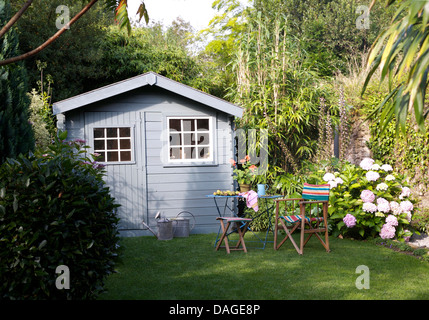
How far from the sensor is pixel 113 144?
7980 mm

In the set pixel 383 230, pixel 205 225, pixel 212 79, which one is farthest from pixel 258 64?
pixel 212 79

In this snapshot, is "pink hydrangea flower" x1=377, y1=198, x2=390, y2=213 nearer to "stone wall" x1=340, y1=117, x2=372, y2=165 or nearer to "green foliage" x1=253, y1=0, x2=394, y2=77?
"stone wall" x1=340, y1=117, x2=372, y2=165

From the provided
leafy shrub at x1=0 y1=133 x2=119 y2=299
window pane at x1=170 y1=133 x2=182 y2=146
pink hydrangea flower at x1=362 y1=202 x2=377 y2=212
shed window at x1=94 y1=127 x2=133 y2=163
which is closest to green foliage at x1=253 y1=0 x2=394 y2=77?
window pane at x1=170 y1=133 x2=182 y2=146

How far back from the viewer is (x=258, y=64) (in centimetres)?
879

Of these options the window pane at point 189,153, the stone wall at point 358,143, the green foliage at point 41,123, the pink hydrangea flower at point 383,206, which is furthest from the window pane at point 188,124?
the pink hydrangea flower at point 383,206

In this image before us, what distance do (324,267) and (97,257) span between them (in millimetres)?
3114

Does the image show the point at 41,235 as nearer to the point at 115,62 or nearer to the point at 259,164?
the point at 259,164

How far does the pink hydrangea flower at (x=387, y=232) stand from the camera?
6688 millimetres

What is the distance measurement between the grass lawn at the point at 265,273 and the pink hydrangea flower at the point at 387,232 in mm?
241

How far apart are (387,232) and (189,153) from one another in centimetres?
381

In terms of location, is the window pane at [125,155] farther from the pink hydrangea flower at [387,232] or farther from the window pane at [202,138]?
the pink hydrangea flower at [387,232]

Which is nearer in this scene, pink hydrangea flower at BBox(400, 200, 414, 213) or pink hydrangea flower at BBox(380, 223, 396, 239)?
pink hydrangea flower at BBox(380, 223, 396, 239)

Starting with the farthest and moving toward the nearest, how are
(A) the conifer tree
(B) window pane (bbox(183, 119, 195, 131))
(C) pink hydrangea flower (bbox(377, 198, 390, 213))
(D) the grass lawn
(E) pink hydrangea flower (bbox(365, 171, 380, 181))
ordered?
(B) window pane (bbox(183, 119, 195, 131)), (E) pink hydrangea flower (bbox(365, 171, 380, 181)), (C) pink hydrangea flower (bbox(377, 198, 390, 213)), (A) the conifer tree, (D) the grass lawn

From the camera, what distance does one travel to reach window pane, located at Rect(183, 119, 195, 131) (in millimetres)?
8219
